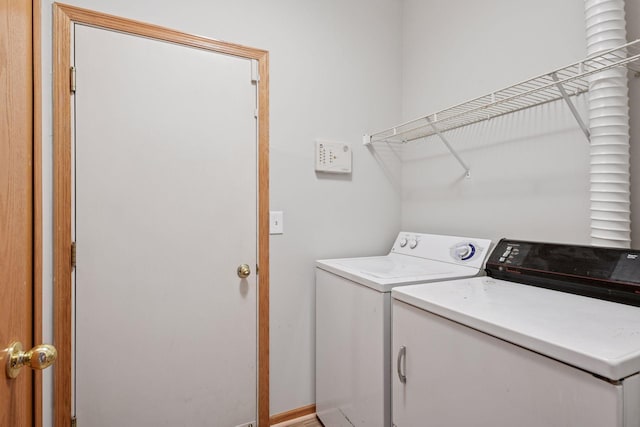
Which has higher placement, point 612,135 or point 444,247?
point 612,135

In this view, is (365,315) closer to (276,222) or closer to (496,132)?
(276,222)

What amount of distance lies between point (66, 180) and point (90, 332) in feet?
2.24

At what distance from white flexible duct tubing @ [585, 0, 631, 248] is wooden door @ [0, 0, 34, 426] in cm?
170

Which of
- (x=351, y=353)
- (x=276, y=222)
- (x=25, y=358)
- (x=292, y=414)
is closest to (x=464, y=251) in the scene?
(x=351, y=353)

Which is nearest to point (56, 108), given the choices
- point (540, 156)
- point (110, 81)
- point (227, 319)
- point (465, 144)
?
point (110, 81)

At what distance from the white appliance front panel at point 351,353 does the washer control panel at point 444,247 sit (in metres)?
0.57

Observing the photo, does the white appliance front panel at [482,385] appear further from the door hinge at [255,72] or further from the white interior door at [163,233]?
the door hinge at [255,72]

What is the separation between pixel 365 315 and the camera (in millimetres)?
1326

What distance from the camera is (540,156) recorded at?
138 cm

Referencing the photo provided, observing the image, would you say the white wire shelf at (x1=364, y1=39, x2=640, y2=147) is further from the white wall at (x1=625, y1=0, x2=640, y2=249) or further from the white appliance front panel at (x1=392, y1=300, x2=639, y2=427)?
the white appliance front panel at (x1=392, y1=300, x2=639, y2=427)

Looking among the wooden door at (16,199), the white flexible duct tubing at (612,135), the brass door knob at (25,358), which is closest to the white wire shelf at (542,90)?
the white flexible duct tubing at (612,135)

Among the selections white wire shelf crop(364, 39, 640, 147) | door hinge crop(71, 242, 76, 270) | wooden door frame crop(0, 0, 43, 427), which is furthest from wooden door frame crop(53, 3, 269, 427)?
white wire shelf crop(364, 39, 640, 147)

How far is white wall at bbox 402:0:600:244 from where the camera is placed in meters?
1.29

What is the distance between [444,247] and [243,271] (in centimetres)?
112
